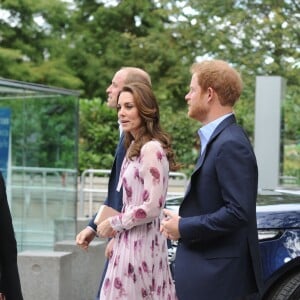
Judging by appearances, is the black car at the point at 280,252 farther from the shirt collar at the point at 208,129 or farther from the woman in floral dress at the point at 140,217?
the shirt collar at the point at 208,129

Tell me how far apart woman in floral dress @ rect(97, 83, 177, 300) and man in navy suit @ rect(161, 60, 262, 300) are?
33 centimetres

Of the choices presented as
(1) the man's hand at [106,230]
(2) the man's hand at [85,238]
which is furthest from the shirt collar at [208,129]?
(2) the man's hand at [85,238]

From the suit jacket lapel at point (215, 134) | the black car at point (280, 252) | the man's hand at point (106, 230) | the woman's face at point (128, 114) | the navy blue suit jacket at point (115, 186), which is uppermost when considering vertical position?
the woman's face at point (128, 114)

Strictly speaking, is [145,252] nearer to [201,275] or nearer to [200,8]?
[201,275]

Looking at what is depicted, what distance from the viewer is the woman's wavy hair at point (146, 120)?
426cm

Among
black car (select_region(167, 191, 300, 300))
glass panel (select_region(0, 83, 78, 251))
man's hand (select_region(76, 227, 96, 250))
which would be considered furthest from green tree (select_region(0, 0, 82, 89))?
man's hand (select_region(76, 227, 96, 250))

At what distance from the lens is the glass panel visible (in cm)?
1049

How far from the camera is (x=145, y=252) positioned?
4184 mm

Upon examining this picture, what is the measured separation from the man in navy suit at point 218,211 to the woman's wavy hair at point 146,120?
0.44 meters

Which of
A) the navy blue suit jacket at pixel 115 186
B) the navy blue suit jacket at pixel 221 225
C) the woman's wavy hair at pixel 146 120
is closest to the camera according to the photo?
the navy blue suit jacket at pixel 221 225

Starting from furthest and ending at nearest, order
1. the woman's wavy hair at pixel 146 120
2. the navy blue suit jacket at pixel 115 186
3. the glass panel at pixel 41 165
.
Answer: the glass panel at pixel 41 165 → the navy blue suit jacket at pixel 115 186 → the woman's wavy hair at pixel 146 120

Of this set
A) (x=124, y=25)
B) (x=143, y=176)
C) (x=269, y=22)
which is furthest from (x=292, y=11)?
(x=143, y=176)

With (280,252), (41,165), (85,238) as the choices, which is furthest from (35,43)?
(85,238)

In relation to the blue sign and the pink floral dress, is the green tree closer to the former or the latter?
the blue sign
